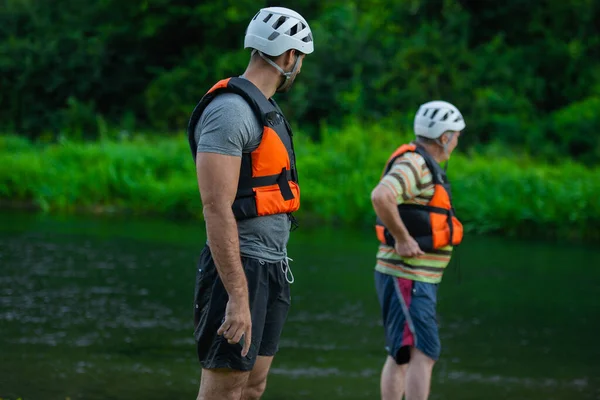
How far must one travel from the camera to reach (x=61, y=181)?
23.5 metres

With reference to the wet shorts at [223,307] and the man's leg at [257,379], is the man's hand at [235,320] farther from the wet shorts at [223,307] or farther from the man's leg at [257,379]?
the man's leg at [257,379]

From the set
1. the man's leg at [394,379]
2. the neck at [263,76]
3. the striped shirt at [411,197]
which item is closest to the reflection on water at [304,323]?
the man's leg at [394,379]

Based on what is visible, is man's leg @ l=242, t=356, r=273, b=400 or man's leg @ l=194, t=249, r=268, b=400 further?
man's leg @ l=242, t=356, r=273, b=400

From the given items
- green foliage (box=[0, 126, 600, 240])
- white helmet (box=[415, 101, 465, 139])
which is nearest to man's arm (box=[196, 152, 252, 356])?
white helmet (box=[415, 101, 465, 139])

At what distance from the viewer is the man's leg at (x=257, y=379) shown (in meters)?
4.41

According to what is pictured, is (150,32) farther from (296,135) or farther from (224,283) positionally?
(224,283)

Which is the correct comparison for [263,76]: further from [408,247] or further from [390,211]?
[408,247]

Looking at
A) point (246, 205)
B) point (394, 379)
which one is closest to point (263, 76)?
point (246, 205)

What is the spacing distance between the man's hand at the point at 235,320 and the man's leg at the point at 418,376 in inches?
86.6

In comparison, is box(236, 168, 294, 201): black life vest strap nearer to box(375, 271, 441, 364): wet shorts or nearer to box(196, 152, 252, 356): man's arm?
box(196, 152, 252, 356): man's arm

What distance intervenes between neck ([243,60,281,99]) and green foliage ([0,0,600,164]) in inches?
931

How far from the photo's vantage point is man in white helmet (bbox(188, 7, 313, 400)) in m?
4.01

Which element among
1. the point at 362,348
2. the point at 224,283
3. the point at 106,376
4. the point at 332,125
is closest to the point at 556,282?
the point at 362,348

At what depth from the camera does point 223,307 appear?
4.18 m
